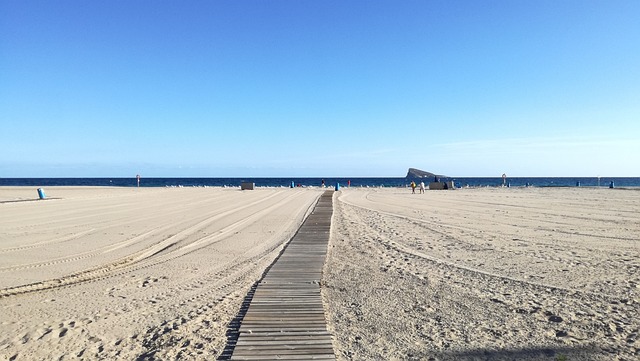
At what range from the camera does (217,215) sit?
624 inches

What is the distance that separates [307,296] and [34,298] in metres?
3.83

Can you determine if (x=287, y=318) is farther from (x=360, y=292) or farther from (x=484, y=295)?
(x=484, y=295)

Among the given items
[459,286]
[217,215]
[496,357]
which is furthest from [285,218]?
[496,357]

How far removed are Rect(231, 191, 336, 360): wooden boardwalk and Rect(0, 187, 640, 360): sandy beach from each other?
21 centimetres

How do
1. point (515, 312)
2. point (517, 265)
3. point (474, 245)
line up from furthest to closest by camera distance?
point (474, 245) < point (517, 265) < point (515, 312)

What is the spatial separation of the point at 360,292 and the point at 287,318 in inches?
62.8

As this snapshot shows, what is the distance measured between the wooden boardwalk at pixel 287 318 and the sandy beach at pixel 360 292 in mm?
211

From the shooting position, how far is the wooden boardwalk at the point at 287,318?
3.73 meters

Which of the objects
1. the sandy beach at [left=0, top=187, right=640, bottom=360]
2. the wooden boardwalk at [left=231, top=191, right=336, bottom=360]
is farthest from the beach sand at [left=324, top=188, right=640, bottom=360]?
the wooden boardwalk at [left=231, top=191, right=336, bottom=360]

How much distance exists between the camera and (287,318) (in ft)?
14.7

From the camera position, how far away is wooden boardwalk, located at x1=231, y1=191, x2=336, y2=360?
3.73 m

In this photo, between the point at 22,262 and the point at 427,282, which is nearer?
the point at 427,282

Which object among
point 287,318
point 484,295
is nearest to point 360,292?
point 287,318

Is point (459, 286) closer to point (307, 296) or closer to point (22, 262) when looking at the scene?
point (307, 296)
